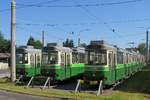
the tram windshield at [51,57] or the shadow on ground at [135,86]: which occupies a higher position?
the tram windshield at [51,57]

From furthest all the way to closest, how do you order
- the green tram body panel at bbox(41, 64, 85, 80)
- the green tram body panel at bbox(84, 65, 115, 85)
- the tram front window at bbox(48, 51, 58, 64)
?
the tram front window at bbox(48, 51, 58, 64) → the green tram body panel at bbox(41, 64, 85, 80) → the green tram body panel at bbox(84, 65, 115, 85)

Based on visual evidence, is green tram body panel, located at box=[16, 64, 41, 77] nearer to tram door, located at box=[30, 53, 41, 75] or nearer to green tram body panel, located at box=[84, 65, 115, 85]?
tram door, located at box=[30, 53, 41, 75]

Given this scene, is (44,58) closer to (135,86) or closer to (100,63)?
(100,63)

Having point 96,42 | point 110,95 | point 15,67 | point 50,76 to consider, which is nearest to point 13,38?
point 15,67

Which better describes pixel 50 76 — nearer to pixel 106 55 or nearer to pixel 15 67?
pixel 15 67

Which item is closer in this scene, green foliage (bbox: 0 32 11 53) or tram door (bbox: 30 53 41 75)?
tram door (bbox: 30 53 41 75)

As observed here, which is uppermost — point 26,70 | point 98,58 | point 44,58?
point 98,58

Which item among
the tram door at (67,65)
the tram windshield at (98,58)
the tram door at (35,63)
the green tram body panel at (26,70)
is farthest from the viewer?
the tram door at (35,63)

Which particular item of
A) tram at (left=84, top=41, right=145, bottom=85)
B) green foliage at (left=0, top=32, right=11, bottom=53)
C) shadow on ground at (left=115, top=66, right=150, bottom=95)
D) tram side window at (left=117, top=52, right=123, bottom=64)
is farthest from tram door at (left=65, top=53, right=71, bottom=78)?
green foliage at (left=0, top=32, right=11, bottom=53)

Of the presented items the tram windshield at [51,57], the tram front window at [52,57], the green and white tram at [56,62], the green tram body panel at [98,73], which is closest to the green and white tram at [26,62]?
the green and white tram at [56,62]

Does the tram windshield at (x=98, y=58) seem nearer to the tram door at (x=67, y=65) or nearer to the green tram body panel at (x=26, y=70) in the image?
the tram door at (x=67, y=65)

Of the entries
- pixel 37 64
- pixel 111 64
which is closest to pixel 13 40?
pixel 37 64

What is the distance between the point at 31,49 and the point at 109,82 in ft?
36.1

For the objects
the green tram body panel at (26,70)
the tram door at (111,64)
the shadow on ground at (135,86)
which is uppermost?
the tram door at (111,64)
